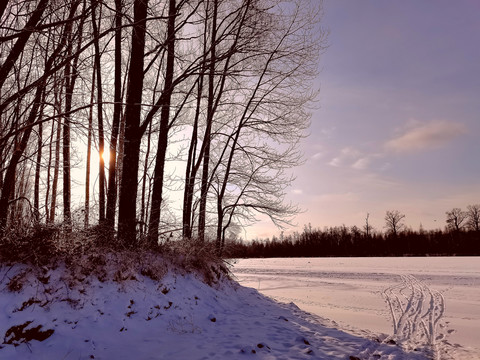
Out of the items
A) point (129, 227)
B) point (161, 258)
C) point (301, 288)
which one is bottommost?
point (301, 288)

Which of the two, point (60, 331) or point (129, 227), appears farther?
point (129, 227)

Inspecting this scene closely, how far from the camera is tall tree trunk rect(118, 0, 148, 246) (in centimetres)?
874

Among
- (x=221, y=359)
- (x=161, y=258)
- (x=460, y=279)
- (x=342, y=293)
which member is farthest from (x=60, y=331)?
(x=460, y=279)

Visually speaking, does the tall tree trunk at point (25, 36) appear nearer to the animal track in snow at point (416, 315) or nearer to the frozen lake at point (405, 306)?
the animal track in snow at point (416, 315)

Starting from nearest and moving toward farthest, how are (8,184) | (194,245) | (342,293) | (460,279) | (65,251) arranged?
(65,251), (8,184), (194,245), (342,293), (460,279)

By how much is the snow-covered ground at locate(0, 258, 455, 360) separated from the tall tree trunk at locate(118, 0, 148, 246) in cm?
145

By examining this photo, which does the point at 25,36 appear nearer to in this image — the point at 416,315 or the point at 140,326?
the point at 140,326

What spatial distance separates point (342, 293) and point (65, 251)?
11337 mm

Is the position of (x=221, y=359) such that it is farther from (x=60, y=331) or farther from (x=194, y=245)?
(x=194, y=245)

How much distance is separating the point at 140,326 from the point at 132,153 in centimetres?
459

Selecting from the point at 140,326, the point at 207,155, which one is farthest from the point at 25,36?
the point at 207,155

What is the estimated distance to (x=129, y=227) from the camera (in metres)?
8.68

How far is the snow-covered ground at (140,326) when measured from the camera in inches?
199

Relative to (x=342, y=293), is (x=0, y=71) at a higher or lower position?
higher
